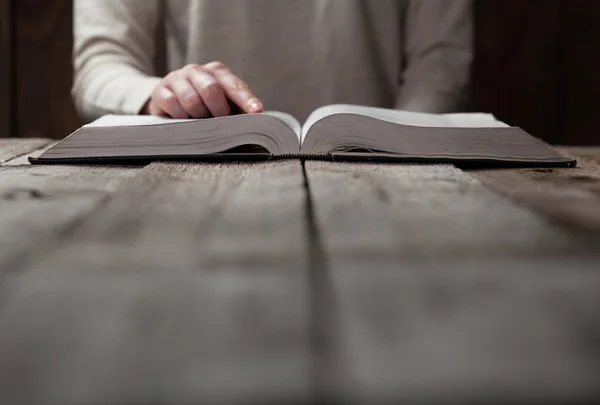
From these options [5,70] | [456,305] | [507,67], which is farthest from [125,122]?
[507,67]

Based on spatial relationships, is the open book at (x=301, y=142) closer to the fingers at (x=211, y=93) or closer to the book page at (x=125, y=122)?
the book page at (x=125, y=122)

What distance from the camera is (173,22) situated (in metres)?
1.66

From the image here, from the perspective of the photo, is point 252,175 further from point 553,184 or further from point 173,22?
point 173,22

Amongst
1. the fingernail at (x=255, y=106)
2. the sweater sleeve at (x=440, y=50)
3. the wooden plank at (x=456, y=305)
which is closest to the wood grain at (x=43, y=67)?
the sweater sleeve at (x=440, y=50)

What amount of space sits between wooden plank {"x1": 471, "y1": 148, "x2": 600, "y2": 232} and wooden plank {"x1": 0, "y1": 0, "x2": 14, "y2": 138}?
195 centimetres

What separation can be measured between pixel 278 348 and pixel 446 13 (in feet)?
5.03

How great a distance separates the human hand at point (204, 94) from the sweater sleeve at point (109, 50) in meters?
0.27

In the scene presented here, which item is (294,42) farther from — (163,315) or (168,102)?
(163,315)

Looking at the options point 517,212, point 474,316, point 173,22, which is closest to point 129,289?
point 474,316

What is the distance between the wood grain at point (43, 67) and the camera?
224 cm

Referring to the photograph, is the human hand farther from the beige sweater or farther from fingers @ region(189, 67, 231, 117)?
the beige sweater

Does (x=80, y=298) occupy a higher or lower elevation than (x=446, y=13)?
lower

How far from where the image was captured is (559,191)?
572 mm

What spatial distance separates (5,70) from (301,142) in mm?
1748
